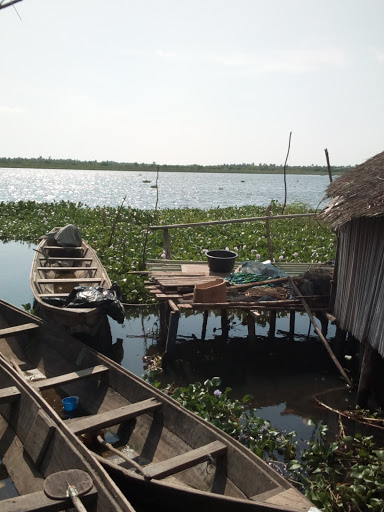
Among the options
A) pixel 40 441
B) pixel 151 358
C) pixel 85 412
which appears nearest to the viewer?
pixel 40 441

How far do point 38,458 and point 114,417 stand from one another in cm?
77

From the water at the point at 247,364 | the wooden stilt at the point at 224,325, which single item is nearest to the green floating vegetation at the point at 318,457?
the water at the point at 247,364

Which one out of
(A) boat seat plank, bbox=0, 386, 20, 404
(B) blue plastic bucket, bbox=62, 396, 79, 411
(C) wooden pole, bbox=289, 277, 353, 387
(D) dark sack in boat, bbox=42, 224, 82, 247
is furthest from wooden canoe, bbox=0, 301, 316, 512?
(D) dark sack in boat, bbox=42, 224, 82, 247

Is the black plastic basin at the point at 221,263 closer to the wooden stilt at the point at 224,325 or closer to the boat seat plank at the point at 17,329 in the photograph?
the wooden stilt at the point at 224,325

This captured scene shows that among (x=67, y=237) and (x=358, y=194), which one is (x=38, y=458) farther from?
(x=67, y=237)

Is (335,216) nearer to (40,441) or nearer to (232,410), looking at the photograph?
(232,410)

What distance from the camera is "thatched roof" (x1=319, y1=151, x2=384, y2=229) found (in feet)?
19.0

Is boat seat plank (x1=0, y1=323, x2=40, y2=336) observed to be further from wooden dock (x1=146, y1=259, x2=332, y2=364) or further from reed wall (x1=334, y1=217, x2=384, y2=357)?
reed wall (x1=334, y1=217, x2=384, y2=357)

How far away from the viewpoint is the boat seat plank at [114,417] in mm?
4566

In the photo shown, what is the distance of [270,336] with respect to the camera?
8695 mm

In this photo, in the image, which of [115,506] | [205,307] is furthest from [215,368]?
[115,506]

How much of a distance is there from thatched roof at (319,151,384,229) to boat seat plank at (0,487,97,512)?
4033mm

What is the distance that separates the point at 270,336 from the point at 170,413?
4.29 metres

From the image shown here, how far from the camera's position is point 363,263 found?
6.54m
